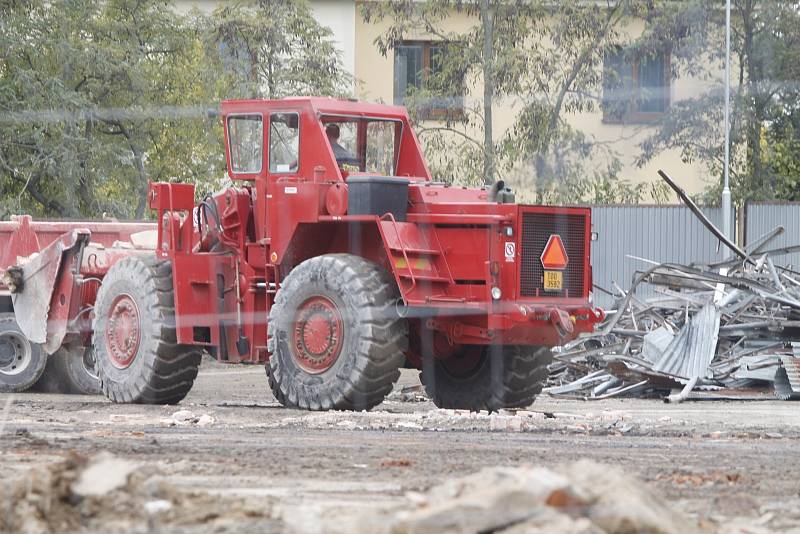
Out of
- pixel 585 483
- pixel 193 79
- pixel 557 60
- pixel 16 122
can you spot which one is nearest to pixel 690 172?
pixel 557 60

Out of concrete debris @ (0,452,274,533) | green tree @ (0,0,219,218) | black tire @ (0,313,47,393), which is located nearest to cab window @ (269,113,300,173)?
black tire @ (0,313,47,393)

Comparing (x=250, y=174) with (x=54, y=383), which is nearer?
(x=250, y=174)

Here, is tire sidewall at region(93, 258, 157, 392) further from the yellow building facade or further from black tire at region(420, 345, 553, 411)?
the yellow building facade

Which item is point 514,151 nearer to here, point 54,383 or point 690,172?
point 690,172

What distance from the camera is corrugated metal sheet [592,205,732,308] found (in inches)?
1174

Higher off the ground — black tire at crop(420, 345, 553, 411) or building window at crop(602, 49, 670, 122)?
building window at crop(602, 49, 670, 122)

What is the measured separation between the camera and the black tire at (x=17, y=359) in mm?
19078

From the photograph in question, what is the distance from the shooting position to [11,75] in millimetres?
26641

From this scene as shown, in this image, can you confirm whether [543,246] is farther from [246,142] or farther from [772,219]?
[772,219]

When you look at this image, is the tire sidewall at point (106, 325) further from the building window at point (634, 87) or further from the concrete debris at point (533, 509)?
the concrete debris at point (533, 509)

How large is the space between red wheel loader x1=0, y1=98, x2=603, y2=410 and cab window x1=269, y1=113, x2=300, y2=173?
2cm

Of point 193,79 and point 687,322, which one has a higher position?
point 193,79

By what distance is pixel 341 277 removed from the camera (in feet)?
47.3

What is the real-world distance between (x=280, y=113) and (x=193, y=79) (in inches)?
511
